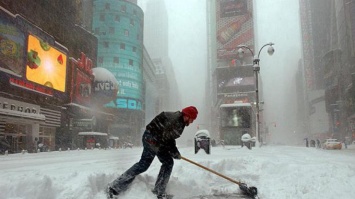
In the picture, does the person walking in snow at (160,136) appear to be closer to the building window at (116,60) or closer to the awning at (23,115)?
the awning at (23,115)

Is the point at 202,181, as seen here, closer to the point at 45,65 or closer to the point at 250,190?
the point at 250,190

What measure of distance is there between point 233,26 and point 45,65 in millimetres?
105921

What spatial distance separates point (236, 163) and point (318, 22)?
471 feet

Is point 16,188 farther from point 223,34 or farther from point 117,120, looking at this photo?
point 223,34

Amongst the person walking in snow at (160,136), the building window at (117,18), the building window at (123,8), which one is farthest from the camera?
the building window at (123,8)

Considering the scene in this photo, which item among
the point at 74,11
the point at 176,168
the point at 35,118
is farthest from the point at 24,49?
the point at 176,168

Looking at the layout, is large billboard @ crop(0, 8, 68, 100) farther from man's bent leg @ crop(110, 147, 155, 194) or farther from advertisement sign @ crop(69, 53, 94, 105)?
man's bent leg @ crop(110, 147, 155, 194)

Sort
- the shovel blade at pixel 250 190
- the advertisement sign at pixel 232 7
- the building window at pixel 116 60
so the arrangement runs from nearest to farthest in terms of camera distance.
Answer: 1. the shovel blade at pixel 250 190
2. the building window at pixel 116 60
3. the advertisement sign at pixel 232 7

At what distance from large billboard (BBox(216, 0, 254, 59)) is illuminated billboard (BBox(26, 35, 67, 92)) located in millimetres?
97523

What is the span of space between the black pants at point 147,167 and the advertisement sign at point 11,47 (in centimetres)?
2176

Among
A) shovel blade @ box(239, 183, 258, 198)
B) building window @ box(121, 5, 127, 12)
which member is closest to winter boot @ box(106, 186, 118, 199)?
shovel blade @ box(239, 183, 258, 198)

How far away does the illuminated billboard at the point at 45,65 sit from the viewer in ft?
85.7

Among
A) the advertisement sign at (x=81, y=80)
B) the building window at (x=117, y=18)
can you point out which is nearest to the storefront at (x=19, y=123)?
the advertisement sign at (x=81, y=80)

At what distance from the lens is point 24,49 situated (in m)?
25.0
